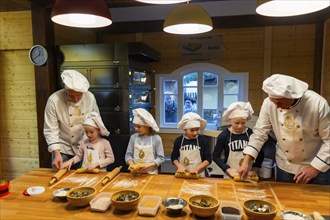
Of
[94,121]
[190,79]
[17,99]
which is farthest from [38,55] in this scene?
[190,79]

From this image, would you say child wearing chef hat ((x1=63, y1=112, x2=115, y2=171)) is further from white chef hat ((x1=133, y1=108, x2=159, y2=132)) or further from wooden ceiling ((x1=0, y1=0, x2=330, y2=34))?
wooden ceiling ((x1=0, y1=0, x2=330, y2=34))

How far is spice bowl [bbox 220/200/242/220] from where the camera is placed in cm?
117

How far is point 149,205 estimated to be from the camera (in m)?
1.30

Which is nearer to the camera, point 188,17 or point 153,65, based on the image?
point 188,17

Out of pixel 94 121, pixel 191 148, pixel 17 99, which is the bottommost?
pixel 191 148

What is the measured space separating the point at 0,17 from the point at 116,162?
267cm

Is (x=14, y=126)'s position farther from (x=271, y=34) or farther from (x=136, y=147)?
(x=271, y=34)

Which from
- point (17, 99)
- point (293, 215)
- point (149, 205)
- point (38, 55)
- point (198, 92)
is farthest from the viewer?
point (198, 92)

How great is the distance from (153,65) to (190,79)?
2.33 ft

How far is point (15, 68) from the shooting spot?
3.72 metres

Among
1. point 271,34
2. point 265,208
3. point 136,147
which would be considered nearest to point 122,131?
point 136,147

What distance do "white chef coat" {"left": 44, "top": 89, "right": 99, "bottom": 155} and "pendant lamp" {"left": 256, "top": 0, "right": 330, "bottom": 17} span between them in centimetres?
165

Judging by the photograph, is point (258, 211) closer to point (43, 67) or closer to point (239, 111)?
point (239, 111)

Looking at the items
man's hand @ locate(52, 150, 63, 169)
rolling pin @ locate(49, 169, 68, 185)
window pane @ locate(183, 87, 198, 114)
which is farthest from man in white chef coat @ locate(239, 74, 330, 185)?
window pane @ locate(183, 87, 198, 114)
